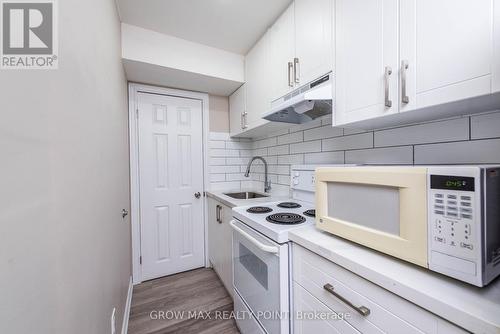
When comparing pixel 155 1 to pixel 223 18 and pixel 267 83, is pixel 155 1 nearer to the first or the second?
pixel 223 18

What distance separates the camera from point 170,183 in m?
2.23

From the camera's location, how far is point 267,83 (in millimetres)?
1667

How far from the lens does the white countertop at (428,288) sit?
1.42 ft

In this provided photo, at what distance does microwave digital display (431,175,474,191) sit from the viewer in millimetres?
502

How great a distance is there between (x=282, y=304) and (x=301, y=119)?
1240 mm

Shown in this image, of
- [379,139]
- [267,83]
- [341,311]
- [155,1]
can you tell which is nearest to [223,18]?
[155,1]

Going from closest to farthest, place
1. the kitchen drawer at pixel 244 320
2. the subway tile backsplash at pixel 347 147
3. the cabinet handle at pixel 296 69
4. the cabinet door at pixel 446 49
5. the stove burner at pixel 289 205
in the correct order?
the cabinet door at pixel 446 49
the subway tile backsplash at pixel 347 147
the kitchen drawer at pixel 244 320
the cabinet handle at pixel 296 69
the stove burner at pixel 289 205

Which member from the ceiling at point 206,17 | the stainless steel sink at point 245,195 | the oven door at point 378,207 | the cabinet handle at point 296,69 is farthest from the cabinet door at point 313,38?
the stainless steel sink at point 245,195

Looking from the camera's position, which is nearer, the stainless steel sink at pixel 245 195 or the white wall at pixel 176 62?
the white wall at pixel 176 62

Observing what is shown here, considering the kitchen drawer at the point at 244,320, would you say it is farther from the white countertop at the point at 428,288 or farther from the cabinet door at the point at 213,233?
the white countertop at the point at 428,288

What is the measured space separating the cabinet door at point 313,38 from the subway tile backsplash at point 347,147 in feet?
1.34

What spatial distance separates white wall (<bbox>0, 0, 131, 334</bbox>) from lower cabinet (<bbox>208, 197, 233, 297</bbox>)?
96cm

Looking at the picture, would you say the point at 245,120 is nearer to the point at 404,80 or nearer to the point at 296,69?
the point at 296,69

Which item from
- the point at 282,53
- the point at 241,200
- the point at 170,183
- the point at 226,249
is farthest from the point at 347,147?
the point at 170,183
